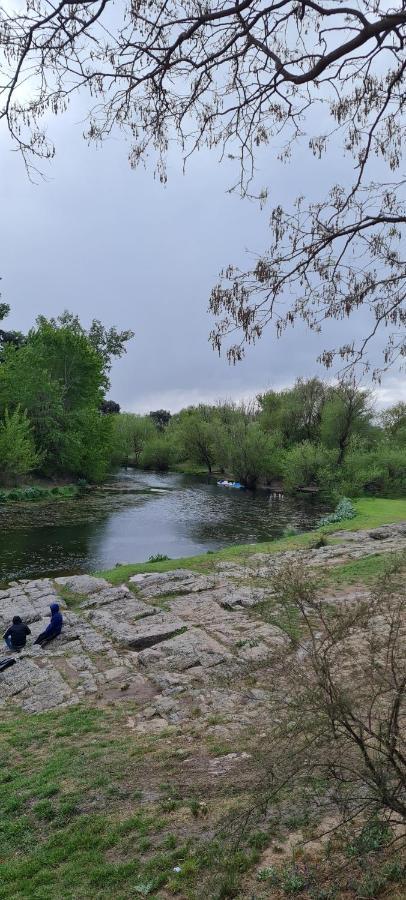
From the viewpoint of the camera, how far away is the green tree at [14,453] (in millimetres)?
34594

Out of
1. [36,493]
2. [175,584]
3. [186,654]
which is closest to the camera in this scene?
[186,654]

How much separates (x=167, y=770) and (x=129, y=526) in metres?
20.8

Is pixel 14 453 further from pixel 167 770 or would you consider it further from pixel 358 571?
pixel 167 770

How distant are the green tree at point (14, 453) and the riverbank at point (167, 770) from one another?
25.0 meters

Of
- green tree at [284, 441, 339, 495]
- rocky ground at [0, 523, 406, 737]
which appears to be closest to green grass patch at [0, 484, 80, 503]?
green tree at [284, 441, 339, 495]

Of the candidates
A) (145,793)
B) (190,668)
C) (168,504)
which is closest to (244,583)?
(190,668)

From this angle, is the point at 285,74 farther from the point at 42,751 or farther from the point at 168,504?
the point at 168,504

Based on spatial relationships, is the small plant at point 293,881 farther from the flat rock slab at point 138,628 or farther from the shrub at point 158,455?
the shrub at point 158,455

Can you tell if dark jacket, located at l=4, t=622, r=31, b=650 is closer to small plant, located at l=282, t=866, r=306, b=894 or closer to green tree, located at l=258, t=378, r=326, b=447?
small plant, located at l=282, t=866, r=306, b=894

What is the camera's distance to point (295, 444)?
48.3m

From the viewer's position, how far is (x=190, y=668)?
7.84m

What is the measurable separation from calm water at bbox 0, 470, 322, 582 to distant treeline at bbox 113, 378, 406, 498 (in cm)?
363

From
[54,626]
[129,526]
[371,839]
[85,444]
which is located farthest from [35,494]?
[371,839]

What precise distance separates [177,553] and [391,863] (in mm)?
17380
